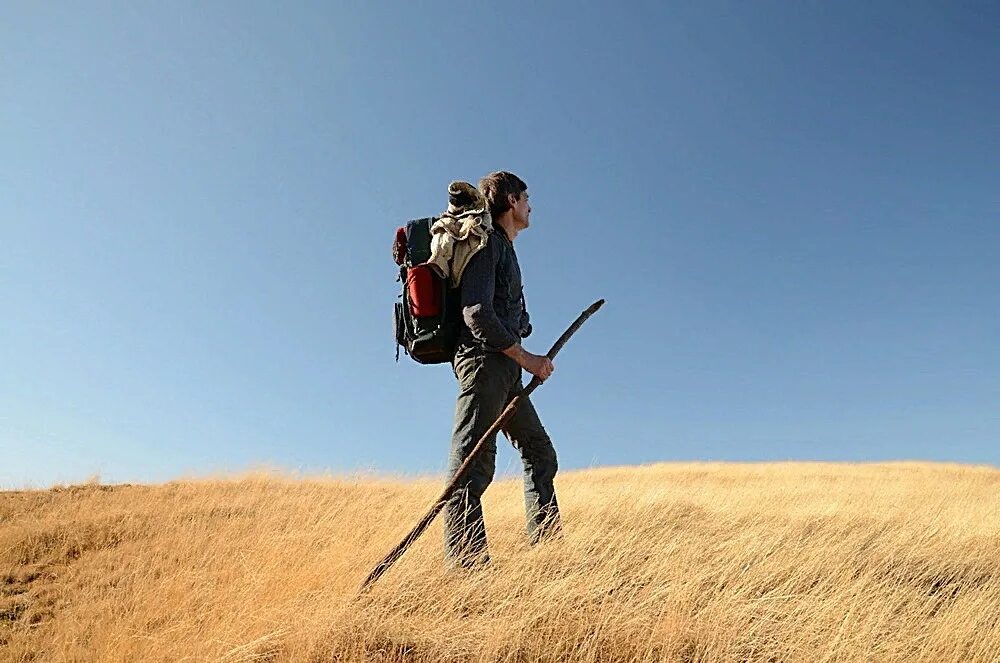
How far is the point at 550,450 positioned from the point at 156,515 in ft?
19.4

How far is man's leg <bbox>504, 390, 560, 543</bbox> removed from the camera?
4305mm

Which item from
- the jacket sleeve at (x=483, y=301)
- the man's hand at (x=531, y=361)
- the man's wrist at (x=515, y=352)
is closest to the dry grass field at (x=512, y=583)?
the man's hand at (x=531, y=361)

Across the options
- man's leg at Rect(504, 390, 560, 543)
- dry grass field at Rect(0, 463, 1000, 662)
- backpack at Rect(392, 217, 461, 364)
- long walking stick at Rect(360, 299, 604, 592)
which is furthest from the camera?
A: man's leg at Rect(504, 390, 560, 543)

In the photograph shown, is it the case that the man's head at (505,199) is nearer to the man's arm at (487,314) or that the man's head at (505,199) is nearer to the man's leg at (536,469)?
the man's arm at (487,314)

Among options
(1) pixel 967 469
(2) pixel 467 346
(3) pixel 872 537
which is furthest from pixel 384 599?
(1) pixel 967 469

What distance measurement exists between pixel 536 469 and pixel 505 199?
186 cm

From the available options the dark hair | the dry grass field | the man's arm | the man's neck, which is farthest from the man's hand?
the dry grass field

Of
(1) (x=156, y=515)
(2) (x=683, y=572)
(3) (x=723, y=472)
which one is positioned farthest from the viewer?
(3) (x=723, y=472)

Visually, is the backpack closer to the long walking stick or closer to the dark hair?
the dark hair

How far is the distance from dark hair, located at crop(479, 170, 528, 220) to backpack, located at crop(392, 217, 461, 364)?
0.46 metres

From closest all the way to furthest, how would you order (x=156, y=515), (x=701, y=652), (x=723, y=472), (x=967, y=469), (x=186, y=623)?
(x=701, y=652), (x=186, y=623), (x=156, y=515), (x=723, y=472), (x=967, y=469)

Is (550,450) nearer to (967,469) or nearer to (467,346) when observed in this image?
(467,346)

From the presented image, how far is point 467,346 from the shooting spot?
4.05 m

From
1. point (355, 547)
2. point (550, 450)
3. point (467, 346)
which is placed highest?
point (467, 346)
